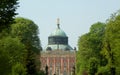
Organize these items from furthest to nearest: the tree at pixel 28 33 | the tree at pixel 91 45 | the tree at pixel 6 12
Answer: the tree at pixel 91 45 → the tree at pixel 28 33 → the tree at pixel 6 12

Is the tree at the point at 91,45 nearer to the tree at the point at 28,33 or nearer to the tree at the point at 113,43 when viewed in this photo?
the tree at the point at 28,33

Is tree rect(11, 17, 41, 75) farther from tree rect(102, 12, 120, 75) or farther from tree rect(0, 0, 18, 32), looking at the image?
tree rect(0, 0, 18, 32)

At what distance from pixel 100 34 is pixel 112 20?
2579 centimetres

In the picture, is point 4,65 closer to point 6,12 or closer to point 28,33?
point 6,12

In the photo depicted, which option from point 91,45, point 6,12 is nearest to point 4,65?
point 6,12

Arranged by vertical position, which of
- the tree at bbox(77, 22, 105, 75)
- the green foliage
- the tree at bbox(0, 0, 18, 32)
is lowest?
the green foliage

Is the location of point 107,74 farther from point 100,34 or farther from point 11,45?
point 11,45

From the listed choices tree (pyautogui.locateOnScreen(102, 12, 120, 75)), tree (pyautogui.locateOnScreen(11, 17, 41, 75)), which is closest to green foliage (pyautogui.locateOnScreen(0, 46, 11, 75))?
tree (pyautogui.locateOnScreen(102, 12, 120, 75))

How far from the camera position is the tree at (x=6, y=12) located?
3872cm

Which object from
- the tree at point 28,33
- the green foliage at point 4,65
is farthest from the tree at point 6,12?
the tree at point 28,33

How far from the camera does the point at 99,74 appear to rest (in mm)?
82000

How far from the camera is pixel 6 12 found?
129 ft

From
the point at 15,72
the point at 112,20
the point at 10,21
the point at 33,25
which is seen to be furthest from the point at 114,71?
the point at 10,21

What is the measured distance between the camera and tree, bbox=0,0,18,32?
38.7 m
